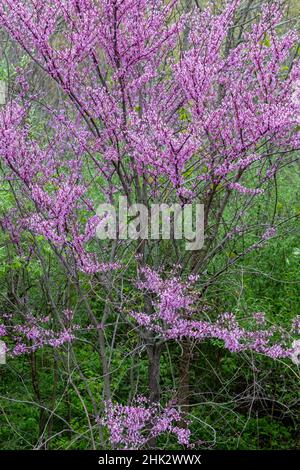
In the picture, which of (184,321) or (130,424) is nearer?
(130,424)

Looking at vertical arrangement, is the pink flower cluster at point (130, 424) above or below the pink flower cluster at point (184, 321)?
below

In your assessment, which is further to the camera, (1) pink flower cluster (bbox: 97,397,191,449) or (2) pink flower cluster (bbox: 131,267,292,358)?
(2) pink flower cluster (bbox: 131,267,292,358)

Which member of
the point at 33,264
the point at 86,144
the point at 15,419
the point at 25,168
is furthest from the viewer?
the point at 15,419

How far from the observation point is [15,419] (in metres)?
6.03

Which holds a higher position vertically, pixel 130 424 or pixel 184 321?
pixel 184 321

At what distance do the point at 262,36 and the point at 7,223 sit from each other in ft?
8.61

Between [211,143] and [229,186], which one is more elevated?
[211,143]

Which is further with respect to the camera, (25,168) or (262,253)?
(262,253)

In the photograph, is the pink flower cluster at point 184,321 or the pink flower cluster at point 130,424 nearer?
the pink flower cluster at point 130,424

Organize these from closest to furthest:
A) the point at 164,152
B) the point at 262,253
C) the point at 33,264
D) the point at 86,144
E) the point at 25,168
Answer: the point at 164,152
the point at 25,168
the point at 86,144
the point at 33,264
the point at 262,253

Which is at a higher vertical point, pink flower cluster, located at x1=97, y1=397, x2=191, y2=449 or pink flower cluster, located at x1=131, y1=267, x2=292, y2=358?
pink flower cluster, located at x1=131, y1=267, x2=292, y2=358

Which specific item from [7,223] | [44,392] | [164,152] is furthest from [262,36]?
[44,392]
